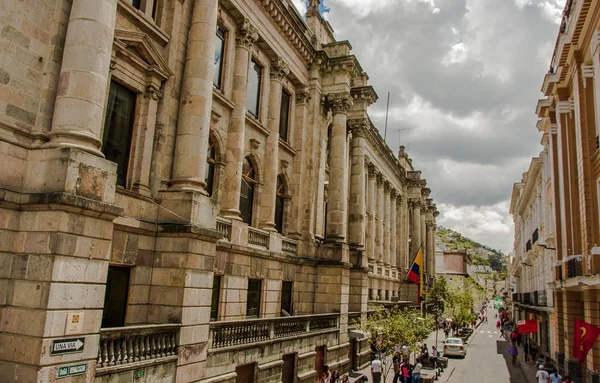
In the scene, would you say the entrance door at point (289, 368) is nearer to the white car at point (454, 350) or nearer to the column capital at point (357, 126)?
the column capital at point (357, 126)

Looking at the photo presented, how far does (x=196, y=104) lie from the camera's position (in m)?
15.2

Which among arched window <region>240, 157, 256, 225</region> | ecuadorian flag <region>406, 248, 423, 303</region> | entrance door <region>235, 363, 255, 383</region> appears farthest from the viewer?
ecuadorian flag <region>406, 248, 423, 303</region>

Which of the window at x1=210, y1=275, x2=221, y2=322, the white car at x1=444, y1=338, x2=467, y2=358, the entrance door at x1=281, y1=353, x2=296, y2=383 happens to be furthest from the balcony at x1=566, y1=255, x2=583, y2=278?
the white car at x1=444, y1=338, x2=467, y2=358

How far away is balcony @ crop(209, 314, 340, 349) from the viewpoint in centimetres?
1540

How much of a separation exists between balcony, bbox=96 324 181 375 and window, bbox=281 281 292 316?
34.3 ft

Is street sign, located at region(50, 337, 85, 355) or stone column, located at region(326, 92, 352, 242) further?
stone column, located at region(326, 92, 352, 242)

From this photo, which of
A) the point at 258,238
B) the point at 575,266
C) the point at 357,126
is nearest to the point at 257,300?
the point at 258,238

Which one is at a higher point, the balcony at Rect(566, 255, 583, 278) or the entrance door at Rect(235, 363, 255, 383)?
the balcony at Rect(566, 255, 583, 278)

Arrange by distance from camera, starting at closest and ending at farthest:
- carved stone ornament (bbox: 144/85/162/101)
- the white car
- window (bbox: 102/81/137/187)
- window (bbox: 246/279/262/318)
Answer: window (bbox: 102/81/137/187) → carved stone ornament (bbox: 144/85/162/101) → window (bbox: 246/279/262/318) → the white car

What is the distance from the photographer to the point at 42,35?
1038 cm

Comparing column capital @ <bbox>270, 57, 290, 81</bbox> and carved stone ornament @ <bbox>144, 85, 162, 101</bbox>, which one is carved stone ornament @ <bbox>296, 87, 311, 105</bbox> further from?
carved stone ornament @ <bbox>144, 85, 162, 101</bbox>

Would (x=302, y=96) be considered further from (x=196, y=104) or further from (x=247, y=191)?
(x=196, y=104)

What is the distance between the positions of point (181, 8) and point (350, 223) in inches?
720

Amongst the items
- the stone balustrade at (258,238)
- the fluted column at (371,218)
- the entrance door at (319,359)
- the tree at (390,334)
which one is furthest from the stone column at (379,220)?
the stone balustrade at (258,238)
